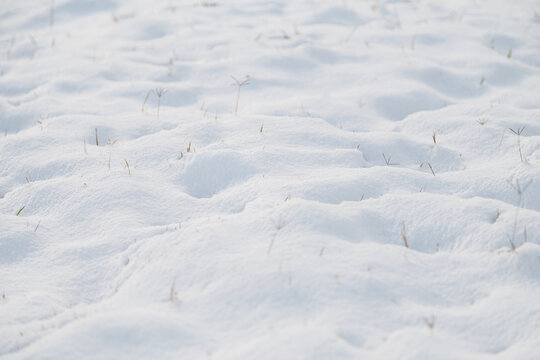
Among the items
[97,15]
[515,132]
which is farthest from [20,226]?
[97,15]

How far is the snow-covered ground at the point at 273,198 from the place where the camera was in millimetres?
1396

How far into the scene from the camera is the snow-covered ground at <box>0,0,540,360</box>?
4.58 ft

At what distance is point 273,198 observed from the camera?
1.97m

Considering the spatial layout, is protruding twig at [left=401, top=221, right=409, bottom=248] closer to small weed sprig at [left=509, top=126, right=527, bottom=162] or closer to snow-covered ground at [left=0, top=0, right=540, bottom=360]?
snow-covered ground at [left=0, top=0, right=540, bottom=360]

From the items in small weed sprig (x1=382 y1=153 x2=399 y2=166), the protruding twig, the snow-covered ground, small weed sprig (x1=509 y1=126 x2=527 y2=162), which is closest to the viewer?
the snow-covered ground

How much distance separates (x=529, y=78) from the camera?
10.9 ft

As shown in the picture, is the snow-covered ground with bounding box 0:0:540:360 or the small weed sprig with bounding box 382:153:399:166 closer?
the snow-covered ground with bounding box 0:0:540:360

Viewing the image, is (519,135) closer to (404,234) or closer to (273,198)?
(404,234)

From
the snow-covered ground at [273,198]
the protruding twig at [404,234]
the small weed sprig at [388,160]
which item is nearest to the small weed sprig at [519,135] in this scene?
the snow-covered ground at [273,198]

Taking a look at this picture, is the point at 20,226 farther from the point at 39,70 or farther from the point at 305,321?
the point at 39,70

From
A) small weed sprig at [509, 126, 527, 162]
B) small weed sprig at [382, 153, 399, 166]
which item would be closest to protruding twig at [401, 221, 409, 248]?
small weed sprig at [382, 153, 399, 166]

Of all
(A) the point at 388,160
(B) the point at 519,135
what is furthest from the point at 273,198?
(B) the point at 519,135

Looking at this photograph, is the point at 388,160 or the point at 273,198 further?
the point at 388,160

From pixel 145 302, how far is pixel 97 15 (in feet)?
14.3
